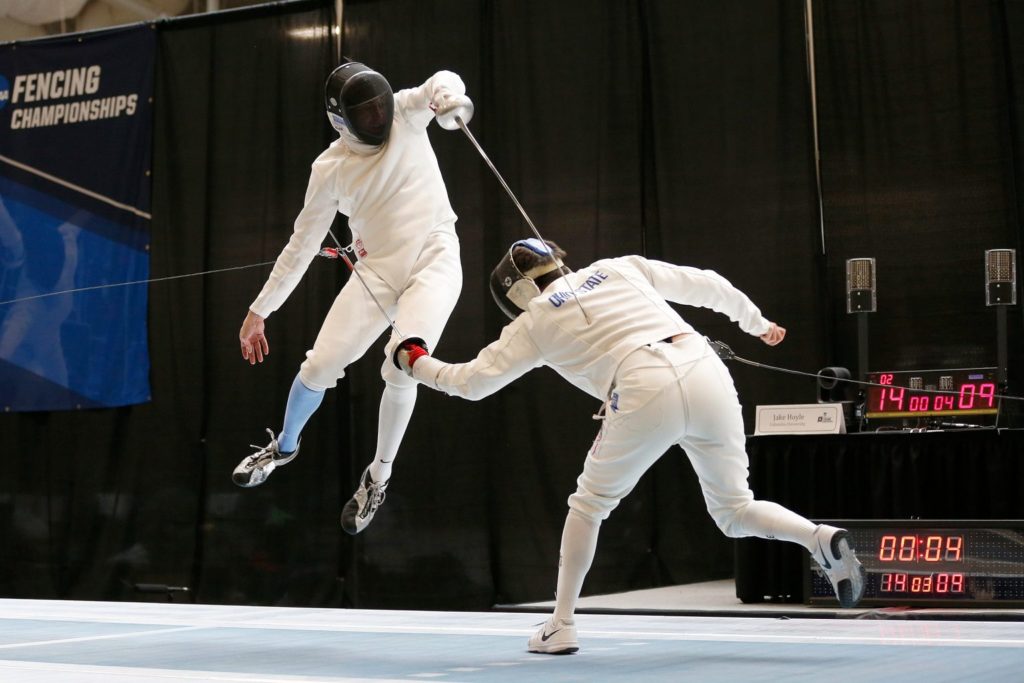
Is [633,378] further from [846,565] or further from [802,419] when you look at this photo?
[802,419]

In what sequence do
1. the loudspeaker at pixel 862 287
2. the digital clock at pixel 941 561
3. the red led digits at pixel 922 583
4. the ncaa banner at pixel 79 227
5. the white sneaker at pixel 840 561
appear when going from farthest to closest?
the ncaa banner at pixel 79 227 → the loudspeaker at pixel 862 287 → the red led digits at pixel 922 583 → the digital clock at pixel 941 561 → the white sneaker at pixel 840 561

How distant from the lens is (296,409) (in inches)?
164

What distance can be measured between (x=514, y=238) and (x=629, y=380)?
11.8 ft

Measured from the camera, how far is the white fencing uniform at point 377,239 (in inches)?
154

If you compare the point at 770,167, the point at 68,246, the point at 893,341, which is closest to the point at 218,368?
the point at 68,246

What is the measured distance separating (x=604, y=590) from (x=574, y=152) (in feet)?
7.84

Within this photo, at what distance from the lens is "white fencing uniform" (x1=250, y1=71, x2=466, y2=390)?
392cm

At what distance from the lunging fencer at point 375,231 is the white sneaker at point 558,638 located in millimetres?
981

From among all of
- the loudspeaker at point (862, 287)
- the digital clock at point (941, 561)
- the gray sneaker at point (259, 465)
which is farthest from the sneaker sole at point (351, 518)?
the loudspeaker at point (862, 287)

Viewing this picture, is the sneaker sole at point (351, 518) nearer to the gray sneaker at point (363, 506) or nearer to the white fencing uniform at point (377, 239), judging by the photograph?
the gray sneaker at point (363, 506)

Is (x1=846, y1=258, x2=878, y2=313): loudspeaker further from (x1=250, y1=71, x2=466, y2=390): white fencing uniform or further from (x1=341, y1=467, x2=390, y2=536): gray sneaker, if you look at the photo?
(x1=341, y1=467, x2=390, y2=536): gray sneaker

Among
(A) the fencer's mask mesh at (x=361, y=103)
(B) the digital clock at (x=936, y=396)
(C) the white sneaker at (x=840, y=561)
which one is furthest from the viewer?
(B) the digital clock at (x=936, y=396)

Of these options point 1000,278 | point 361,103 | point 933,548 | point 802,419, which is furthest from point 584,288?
point 1000,278

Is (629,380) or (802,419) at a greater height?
(629,380)
